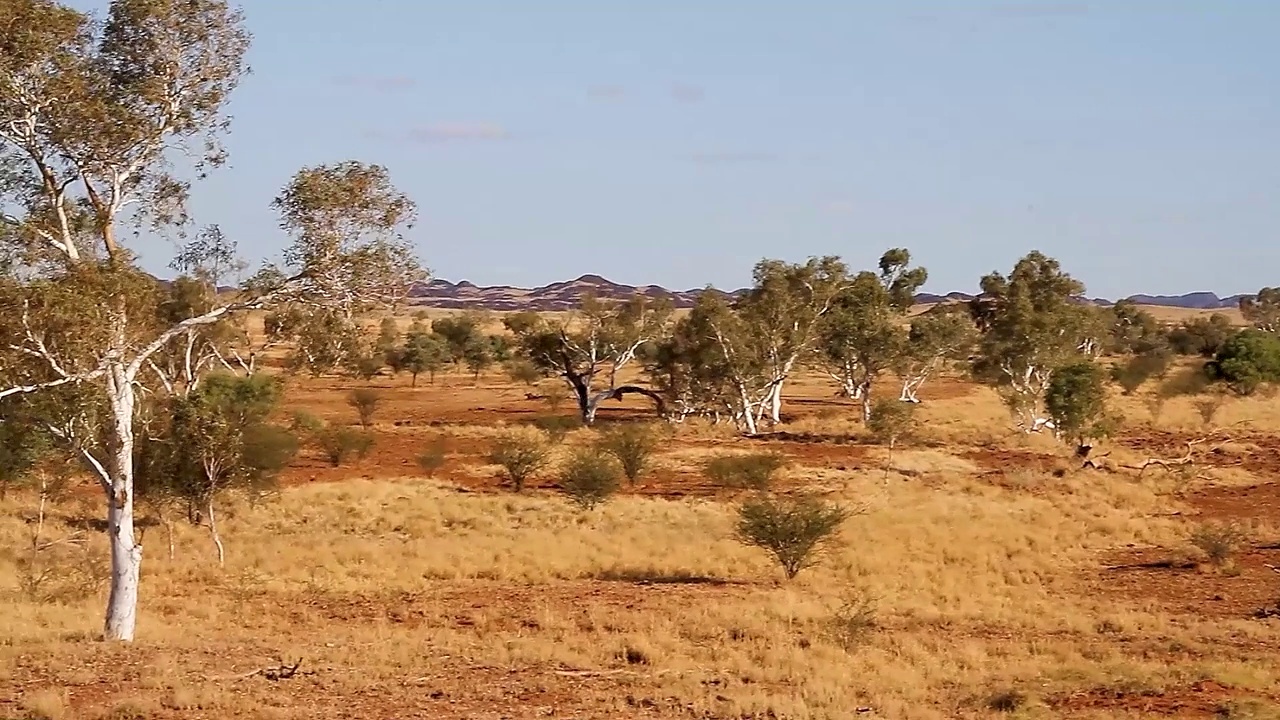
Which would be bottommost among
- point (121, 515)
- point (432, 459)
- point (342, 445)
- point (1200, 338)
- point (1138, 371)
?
point (432, 459)

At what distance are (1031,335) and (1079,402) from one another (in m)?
11.3

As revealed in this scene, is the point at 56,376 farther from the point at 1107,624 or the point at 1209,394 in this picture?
the point at 1209,394

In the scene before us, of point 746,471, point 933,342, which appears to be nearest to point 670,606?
point 746,471

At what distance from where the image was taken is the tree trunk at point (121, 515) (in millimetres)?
14312

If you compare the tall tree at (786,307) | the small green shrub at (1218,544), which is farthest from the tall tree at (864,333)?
the small green shrub at (1218,544)

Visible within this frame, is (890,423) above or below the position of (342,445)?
above

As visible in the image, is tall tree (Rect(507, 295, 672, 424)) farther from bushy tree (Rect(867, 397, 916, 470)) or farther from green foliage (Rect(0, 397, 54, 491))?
green foliage (Rect(0, 397, 54, 491))

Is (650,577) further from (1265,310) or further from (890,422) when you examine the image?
(1265,310)

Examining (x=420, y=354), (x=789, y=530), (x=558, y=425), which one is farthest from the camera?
(x=420, y=354)

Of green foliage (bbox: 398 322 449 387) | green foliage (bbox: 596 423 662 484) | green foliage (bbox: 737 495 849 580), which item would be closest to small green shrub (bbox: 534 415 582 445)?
green foliage (bbox: 596 423 662 484)

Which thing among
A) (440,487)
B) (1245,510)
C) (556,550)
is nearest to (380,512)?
(440,487)

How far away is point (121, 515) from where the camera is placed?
14555 mm

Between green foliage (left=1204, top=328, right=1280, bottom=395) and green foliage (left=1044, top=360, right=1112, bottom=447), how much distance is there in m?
29.0

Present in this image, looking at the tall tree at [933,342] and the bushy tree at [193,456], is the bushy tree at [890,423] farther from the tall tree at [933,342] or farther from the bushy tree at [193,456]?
the bushy tree at [193,456]
